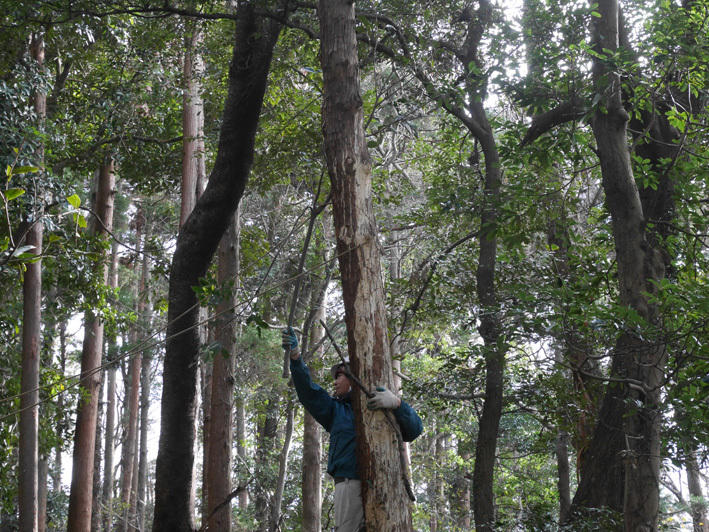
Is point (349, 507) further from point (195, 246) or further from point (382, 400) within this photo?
point (195, 246)

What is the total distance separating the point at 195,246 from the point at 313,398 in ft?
6.30

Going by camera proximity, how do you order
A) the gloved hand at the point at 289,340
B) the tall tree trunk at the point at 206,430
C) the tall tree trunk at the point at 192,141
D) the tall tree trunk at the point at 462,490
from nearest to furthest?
the gloved hand at the point at 289,340 < the tall tree trunk at the point at 206,430 < the tall tree trunk at the point at 192,141 < the tall tree trunk at the point at 462,490

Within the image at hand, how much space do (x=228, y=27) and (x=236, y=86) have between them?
336cm

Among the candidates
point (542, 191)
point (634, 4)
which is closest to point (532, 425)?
point (542, 191)

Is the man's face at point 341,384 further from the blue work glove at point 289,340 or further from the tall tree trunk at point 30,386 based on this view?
the tall tree trunk at point 30,386

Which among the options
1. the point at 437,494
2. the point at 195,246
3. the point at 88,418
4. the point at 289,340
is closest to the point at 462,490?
the point at 437,494

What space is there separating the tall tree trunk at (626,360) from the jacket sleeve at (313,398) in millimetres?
1873

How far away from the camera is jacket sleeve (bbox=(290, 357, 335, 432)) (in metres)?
3.68

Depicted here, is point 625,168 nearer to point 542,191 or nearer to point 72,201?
point 542,191

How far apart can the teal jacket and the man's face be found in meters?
0.04

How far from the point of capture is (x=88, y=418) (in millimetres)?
9328

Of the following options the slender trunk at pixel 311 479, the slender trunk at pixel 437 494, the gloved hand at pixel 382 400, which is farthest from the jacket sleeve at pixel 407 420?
the slender trunk at pixel 437 494

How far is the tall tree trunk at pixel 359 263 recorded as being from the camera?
9.42 ft

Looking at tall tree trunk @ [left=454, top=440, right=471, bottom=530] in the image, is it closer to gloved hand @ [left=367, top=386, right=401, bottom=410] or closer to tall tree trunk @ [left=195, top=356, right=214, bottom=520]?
tall tree trunk @ [left=195, top=356, right=214, bottom=520]
